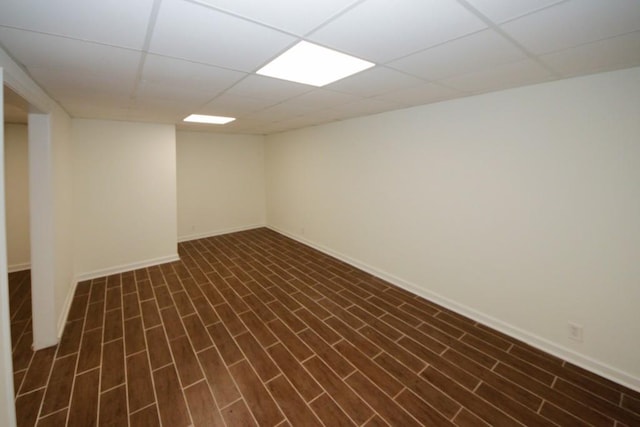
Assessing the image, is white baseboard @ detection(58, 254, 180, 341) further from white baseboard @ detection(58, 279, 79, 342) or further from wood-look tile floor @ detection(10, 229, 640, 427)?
wood-look tile floor @ detection(10, 229, 640, 427)

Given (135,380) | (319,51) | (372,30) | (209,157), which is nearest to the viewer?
(372,30)

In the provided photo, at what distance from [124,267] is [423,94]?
488 centimetres

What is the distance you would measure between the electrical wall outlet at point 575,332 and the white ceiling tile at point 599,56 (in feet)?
6.73

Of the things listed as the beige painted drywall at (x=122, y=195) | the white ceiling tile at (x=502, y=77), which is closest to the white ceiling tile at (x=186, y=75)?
the white ceiling tile at (x=502, y=77)

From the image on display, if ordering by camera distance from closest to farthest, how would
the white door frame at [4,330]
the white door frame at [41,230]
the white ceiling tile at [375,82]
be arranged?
the white door frame at [4,330], the white ceiling tile at [375,82], the white door frame at [41,230]

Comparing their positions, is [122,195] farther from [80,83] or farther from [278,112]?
[278,112]

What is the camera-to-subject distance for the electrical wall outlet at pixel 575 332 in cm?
228

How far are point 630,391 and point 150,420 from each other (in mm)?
3531

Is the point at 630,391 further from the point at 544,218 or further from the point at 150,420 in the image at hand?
the point at 150,420

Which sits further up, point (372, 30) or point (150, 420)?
point (372, 30)

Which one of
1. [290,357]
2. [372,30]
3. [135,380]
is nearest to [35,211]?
[135,380]

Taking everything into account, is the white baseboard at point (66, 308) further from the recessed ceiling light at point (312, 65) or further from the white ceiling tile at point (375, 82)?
the white ceiling tile at point (375, 82)

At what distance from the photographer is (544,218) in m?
2.38

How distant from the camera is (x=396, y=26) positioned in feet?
4.35
